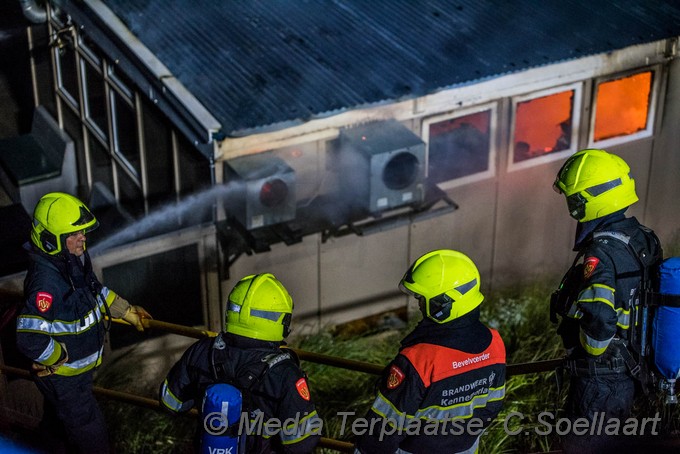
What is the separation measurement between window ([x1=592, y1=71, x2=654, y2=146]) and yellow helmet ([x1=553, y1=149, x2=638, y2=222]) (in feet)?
18.1

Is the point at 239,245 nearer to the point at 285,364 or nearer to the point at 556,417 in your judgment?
the point at 556,417

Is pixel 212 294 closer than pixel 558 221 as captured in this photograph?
Yes

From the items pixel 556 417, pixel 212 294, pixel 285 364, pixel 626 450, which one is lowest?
pixel 212 294

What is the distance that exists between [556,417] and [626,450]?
1002 millimetres

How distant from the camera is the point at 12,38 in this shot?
1264cm

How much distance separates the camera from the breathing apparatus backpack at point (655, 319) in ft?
16.3

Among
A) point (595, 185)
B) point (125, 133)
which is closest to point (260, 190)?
point (125, 133)

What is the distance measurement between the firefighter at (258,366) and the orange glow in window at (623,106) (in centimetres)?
690

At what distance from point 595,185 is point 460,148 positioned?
15.7 ft

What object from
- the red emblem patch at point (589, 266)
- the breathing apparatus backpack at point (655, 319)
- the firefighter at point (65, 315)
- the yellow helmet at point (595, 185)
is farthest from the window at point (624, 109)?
the firefighter at point (65, 315)

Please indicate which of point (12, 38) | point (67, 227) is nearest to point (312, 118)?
point (67, 227)

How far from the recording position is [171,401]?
186 inches

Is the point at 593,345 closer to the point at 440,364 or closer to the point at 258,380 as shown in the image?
the point at 440,364

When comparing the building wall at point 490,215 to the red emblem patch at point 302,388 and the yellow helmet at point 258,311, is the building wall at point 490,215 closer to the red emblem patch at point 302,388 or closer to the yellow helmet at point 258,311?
the yellow helmet at point 258,311
